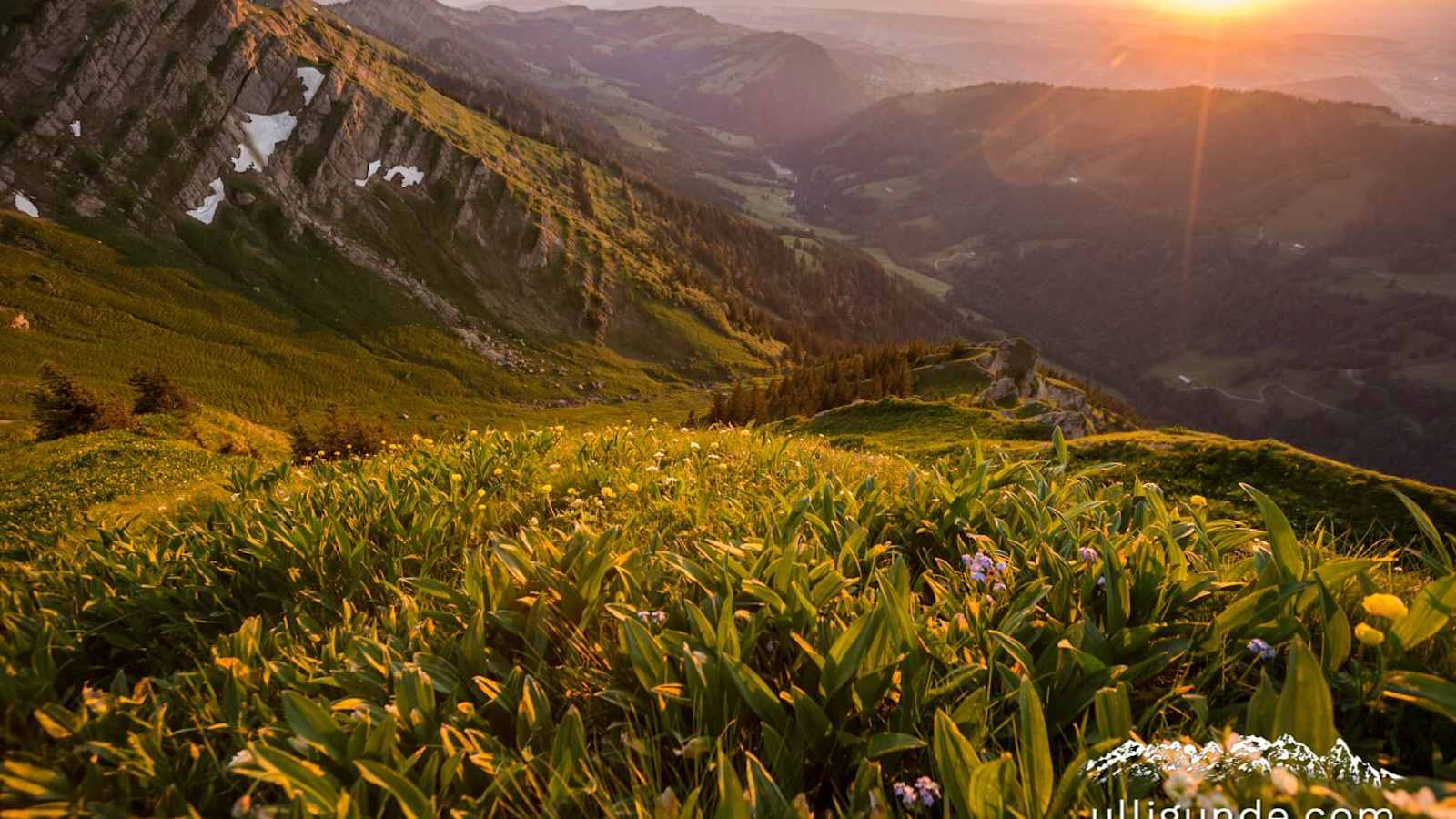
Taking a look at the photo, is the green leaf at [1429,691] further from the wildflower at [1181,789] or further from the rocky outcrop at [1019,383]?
the rocky outcrop at [1019,383]

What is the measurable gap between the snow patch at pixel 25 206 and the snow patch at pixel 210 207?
1887cm

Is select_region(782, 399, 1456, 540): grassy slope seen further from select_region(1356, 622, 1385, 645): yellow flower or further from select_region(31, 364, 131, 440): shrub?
select_region(31, 364, 131, 440): shrub

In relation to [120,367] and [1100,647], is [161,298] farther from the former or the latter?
[1100,647]

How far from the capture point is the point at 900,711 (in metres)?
2.69

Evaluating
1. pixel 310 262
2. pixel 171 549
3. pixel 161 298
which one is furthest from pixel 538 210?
pixel 171 549

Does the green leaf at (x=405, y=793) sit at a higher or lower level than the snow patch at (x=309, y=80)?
lower

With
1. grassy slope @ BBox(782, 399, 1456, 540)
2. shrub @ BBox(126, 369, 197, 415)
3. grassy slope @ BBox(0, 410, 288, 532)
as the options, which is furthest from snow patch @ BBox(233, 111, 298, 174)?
grassy slope @ BBox(782, 399, 1456, 540)

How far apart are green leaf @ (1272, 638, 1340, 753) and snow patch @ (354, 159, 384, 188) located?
528 feet

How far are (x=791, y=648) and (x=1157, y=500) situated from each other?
3.22 metres

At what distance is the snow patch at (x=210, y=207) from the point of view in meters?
110

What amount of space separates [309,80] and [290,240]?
4733cm

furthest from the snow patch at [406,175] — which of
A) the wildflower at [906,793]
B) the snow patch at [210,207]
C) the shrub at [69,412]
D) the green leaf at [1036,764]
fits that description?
the green leaf at [1036,764]

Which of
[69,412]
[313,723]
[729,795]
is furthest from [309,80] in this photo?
[729,795]

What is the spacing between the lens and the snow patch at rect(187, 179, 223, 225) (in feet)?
361
